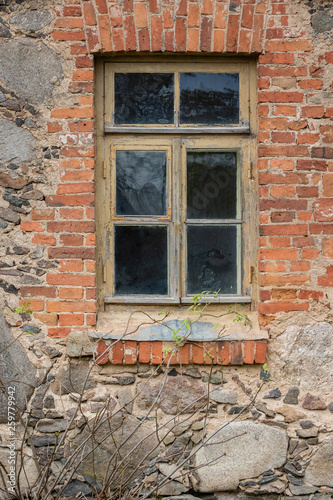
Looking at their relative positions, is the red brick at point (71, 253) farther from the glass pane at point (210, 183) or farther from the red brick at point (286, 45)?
the red brick at point (286, 45)

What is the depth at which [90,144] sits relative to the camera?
3.25 m

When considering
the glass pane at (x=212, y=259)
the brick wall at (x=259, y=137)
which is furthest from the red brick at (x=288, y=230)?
the glass pane at (x=212, y=259)

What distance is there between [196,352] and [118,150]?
4.77 ft

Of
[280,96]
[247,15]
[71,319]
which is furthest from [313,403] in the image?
[247,15]

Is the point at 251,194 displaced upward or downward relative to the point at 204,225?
upward

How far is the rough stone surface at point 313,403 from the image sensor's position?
10.4 feet

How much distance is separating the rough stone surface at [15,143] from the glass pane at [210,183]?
1.07 meters

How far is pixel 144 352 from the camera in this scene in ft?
10.4

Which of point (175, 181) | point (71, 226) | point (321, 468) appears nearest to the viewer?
point (321, 468)

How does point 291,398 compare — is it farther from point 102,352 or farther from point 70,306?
point 70,306

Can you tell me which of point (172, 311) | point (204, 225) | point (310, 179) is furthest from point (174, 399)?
point (310, 179)

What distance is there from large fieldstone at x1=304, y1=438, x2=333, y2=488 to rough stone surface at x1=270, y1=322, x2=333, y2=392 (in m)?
0.39

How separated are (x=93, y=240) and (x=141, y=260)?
0.37 meters

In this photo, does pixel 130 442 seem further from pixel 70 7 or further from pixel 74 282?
pixel 70 7
